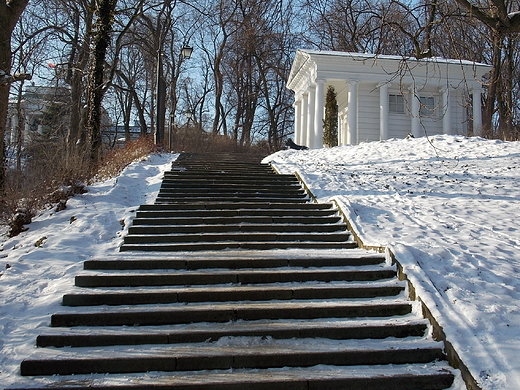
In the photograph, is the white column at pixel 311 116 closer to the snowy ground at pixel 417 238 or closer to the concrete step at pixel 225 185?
the snowy ground at pixel 417 238

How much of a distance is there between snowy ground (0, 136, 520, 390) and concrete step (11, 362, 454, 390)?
429 mm

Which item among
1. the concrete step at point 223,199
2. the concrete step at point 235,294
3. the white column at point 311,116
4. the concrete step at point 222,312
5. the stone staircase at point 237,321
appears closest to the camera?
the stone staircase at point 237,321

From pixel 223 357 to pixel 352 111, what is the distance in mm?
17745

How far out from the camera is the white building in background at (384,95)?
1989 centimetres

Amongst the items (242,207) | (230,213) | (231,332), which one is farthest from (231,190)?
(231,332)

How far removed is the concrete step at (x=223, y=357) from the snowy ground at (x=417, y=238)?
0.32 meters

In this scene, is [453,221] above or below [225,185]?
below

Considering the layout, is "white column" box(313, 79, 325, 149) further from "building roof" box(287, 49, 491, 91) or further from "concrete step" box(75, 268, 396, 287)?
"concrete step" box(75, 268, 396, 287)

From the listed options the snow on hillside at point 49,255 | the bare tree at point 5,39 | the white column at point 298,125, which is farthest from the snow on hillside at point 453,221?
the white column at point 298,125

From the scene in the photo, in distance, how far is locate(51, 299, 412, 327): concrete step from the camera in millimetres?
4789

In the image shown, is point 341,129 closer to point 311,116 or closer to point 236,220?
point 311,116

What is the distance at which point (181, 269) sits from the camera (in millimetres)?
6062

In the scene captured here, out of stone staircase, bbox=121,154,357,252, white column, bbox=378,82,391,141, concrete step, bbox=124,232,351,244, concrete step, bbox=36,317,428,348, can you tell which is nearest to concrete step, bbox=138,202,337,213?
stone staircase, bbox=121,154,357,252

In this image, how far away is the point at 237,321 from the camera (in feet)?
16.1
